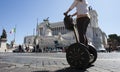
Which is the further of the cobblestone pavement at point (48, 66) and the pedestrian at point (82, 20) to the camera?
the pedestrian at point (82, 20)

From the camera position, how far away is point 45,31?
445 ft

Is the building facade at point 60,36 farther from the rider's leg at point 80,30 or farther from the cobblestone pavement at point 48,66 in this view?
the rider's leg at point 80,30

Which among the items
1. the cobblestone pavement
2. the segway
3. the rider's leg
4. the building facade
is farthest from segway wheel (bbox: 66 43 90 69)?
the building facade

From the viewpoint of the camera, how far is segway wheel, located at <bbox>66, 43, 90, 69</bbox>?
13.1ft

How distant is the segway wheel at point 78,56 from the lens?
400 centimetres

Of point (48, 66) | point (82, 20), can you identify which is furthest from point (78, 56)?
point (48, 66)

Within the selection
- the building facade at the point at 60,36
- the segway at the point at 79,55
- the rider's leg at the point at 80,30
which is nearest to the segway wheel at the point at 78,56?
the segway at the point at 79,55

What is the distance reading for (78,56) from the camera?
409 centimetres

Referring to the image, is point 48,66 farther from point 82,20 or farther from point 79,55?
point 82,20

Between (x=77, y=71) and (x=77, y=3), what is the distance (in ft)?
5.37

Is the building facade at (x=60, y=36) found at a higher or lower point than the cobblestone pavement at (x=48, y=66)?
higher

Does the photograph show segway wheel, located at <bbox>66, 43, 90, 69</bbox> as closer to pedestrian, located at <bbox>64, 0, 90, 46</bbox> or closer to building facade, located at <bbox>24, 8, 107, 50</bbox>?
pedestrian, located at <bbox>64, 0, 90, 46</bbox>

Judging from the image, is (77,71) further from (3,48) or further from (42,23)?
(42,23)

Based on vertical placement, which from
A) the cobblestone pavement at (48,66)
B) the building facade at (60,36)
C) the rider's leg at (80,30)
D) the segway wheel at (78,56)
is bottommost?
the cobblestone pavement at (48,66)
